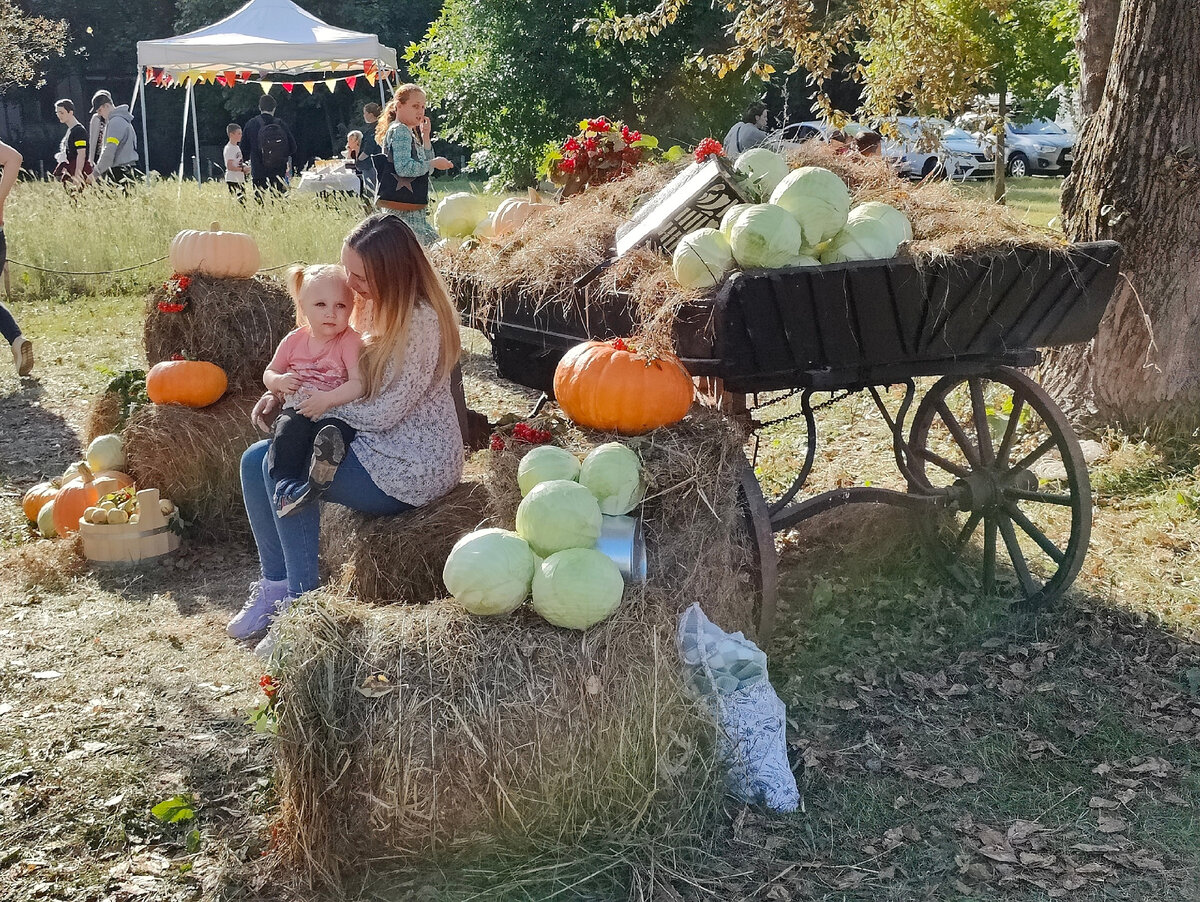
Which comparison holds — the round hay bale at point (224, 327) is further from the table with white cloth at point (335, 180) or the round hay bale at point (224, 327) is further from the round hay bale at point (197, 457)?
the table with white cloth at point (335, 180)

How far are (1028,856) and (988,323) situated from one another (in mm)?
1791

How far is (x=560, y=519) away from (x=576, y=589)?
0.88ft

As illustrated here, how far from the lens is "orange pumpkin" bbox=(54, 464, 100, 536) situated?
5812 mm

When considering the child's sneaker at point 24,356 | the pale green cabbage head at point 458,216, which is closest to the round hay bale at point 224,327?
the pale green cabbage head at point 458,216

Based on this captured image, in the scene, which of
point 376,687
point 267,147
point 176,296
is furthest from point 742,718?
point 267,147

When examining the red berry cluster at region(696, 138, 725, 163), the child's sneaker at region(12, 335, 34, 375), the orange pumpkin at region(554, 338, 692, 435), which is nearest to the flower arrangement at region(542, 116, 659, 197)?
the red berry cluster at region(696, 138, 725, 163)

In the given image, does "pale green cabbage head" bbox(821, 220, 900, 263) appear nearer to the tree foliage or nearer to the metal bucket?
the metal bucket

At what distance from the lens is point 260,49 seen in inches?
656

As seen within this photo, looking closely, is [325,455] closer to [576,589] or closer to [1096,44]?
[576,589]

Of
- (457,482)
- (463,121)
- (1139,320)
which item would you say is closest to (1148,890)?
(457,482)

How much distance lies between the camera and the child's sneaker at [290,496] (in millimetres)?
4055

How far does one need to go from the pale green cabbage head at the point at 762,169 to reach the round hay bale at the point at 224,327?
286 cm

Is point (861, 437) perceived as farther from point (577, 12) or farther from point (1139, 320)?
point (577, 12)

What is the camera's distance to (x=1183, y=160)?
559 cm
